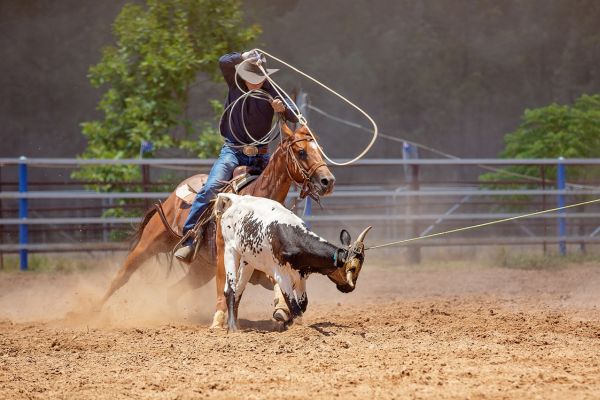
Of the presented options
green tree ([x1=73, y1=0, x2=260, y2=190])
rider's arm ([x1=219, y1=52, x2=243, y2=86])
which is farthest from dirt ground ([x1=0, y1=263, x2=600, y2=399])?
green tree ([x1=73, y1=0, x2=260, y2=190])

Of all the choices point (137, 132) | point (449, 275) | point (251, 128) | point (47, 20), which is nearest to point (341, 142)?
point (47, 20)

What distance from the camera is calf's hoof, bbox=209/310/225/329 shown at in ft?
22.8

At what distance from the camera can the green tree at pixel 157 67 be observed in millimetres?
13883

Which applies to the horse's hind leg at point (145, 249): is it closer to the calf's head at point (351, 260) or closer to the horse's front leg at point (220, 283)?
the horse's front leg at point (220, 283)

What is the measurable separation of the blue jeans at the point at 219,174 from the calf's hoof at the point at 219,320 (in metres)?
0.88

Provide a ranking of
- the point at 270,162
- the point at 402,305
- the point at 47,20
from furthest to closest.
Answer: the point at 47,20 → the point at 402,305 → the point at 270,162

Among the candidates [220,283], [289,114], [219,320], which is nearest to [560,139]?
[289,114]

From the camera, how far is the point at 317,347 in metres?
5.76

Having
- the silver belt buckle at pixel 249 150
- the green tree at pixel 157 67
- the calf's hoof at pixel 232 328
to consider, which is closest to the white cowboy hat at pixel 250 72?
the silver belt buckle at pixel 249 150

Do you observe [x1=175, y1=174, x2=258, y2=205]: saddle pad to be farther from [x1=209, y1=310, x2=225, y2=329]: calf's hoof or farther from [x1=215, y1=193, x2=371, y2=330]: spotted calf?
[x1=209, y1=310, x2=225, y2=329]: calf's hoof

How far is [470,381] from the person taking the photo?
4707 millimetres

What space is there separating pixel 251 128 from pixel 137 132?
6.90m

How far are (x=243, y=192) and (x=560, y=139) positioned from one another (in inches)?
446

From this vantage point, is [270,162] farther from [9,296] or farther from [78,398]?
[9,296]
